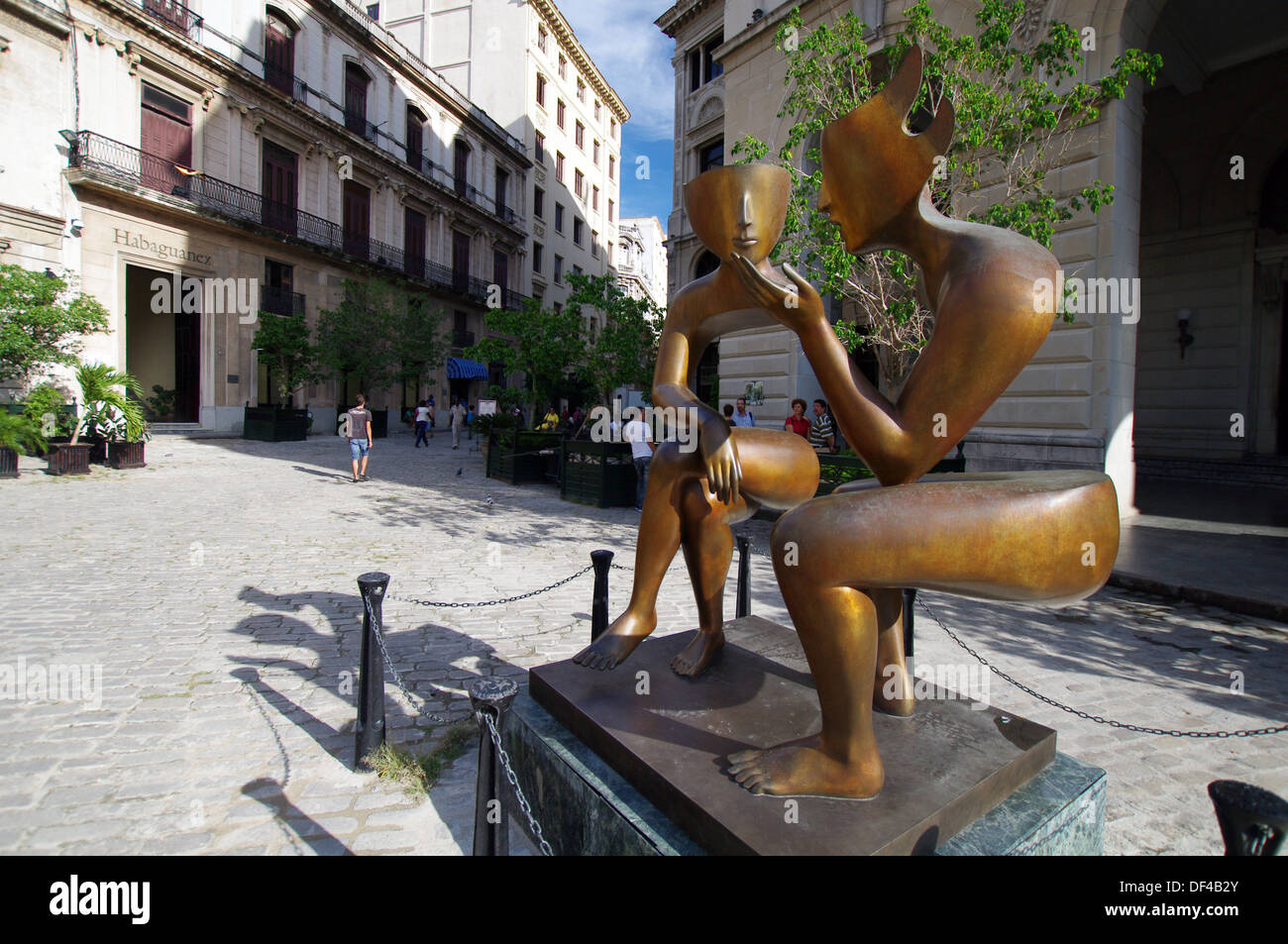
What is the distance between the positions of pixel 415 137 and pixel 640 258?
42.5 metres

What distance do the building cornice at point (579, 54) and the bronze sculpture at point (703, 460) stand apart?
4591cm

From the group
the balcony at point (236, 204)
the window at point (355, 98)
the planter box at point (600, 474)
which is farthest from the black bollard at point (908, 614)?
the window at point (355, 98)

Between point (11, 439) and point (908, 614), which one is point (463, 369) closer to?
point (11, 439)

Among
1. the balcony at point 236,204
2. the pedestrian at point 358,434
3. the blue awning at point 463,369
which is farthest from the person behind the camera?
the blue awning at point 463,369

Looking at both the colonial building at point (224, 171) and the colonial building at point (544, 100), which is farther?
the colonial building at point (544, 100)

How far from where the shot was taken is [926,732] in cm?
238

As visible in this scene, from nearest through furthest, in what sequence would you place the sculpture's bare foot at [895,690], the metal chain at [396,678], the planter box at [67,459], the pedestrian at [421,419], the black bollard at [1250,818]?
the black bollard at [1250,818]
the sculpture's bare foot at [895,690]
the metal chain at [396,678]
the planter box at [67,459]
the pedestrian at [421,419]

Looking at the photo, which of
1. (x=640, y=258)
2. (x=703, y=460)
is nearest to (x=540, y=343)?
(x=703, y=460)

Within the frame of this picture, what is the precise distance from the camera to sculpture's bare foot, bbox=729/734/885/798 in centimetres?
189

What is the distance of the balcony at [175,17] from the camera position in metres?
21.5

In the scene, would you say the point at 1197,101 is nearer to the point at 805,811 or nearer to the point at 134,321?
the point at 805,811

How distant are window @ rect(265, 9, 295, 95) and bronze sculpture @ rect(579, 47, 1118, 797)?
3175cm

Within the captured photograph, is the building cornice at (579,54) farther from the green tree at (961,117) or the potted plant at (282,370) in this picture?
the green tree at (961,117)

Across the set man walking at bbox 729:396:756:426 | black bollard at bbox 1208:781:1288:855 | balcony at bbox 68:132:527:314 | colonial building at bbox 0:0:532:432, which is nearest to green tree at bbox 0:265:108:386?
colonial building at bbox 0:0:532:432
